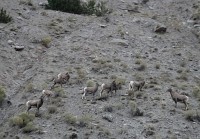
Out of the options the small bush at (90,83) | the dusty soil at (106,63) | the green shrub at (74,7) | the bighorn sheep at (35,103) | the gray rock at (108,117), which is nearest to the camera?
the dusty soil at (106,63)

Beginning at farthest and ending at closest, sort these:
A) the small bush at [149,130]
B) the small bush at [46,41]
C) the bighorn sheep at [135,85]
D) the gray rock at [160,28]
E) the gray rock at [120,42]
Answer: the gray rock at [160,28]
the gray rock at [120,42]
the small bush at [46,41]
the bighorn sheep at [135,85]
the small bush at [149,130]

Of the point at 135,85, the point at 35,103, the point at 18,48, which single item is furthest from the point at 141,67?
the point at 35,103

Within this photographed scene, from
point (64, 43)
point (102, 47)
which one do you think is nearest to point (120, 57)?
point (102, 47)

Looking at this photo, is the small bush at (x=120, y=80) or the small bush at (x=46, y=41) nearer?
the small bush at (x=120, y=80)

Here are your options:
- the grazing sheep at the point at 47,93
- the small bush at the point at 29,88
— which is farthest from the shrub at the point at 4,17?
the grazing sheep at the point at 47,93

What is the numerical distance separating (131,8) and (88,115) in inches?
653

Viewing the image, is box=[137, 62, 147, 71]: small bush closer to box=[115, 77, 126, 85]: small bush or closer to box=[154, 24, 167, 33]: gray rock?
box=[115, 77, 126, 85]: small bush

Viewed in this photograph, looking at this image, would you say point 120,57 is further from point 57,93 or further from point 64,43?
point 57,93

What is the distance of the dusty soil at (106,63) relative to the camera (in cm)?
1855

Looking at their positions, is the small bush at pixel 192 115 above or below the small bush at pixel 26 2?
below

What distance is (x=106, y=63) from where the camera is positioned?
24594mm

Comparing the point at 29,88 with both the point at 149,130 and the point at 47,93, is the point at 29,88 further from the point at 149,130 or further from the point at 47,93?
the point at 149,130

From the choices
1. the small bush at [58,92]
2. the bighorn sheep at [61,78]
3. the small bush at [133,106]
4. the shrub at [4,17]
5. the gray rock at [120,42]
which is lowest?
the small bush at [58,92]

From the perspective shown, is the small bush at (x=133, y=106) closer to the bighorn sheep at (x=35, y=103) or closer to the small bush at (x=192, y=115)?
the small bush at (x=192, y=115)
